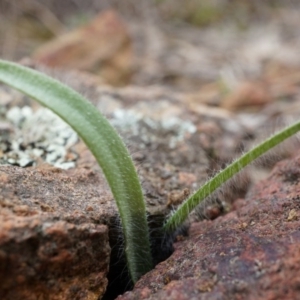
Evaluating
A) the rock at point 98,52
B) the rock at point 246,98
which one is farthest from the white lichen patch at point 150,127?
the rock at point 98,52

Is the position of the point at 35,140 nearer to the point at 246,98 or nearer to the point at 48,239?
the point at 48,239

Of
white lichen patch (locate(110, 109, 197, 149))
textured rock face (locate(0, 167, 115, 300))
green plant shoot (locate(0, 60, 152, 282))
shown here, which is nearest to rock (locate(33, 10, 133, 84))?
white lichen patch (locate(110, 109, 197, 149))

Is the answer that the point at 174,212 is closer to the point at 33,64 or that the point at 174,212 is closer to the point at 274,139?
the point at 274,139

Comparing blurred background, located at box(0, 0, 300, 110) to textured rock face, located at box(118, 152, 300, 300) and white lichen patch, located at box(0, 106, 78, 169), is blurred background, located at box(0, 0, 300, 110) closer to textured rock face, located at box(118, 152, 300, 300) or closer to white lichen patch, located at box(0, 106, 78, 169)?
white lichen patch, located at box(0, 106, 78, 169)

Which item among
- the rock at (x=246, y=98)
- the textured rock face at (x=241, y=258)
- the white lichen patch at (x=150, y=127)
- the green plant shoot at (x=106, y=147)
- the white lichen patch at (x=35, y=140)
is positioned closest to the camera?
the textured rock face at (x=241, y=258)

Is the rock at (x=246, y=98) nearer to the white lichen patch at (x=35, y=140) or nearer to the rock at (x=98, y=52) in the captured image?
the rock at (x=98, y=52)

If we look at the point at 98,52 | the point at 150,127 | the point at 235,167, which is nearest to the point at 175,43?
the point at 98,52
